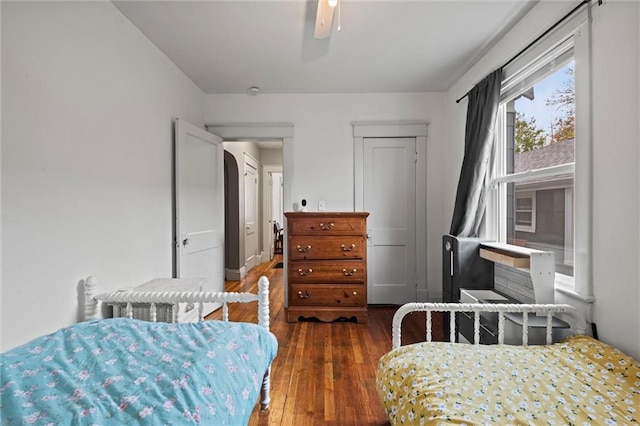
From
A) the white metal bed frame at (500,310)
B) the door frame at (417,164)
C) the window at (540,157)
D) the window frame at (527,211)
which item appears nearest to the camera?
the white metal bed frame at (500,310)

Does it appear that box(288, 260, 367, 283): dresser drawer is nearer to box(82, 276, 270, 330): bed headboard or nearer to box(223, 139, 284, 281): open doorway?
box(223, 139, 284, 281): open doorway

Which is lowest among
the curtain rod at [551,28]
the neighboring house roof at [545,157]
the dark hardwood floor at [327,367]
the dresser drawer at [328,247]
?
the dark hardwood floor at [327,367]

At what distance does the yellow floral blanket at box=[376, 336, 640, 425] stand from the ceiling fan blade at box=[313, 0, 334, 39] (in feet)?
6.51

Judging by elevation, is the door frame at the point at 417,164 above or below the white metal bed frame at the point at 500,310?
above

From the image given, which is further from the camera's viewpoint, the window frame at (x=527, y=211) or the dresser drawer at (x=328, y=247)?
the dresser drawer at (x=328, y=247)

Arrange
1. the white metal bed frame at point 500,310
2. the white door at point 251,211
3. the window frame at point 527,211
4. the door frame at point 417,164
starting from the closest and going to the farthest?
1. the white metal bed frame at point 500,310
2. the window frame at point 527,211
3. the door frame at point 417,164
4. the white door at point 251,211

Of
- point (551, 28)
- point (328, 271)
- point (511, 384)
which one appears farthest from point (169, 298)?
point (551, 28)

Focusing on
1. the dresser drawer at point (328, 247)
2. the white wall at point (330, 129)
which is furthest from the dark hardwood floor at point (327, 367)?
the white wall at point (330, 129)

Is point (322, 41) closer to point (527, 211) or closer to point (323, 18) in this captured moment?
point (323, 18)

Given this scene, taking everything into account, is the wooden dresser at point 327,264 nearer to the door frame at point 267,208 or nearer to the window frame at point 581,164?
→ the window frame at point 581,164

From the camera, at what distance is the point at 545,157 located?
202cm

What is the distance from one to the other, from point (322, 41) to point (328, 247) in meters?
1.93

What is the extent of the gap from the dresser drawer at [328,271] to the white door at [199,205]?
0.97 metres

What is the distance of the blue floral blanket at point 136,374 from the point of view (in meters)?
0.93
